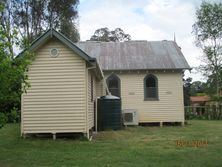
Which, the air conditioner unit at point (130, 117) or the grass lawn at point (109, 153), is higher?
the air conditioner unit at point (130, 117)

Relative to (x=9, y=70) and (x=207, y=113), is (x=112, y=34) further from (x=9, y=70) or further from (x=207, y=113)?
(x=9, y=70)

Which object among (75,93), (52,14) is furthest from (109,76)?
(52,14)

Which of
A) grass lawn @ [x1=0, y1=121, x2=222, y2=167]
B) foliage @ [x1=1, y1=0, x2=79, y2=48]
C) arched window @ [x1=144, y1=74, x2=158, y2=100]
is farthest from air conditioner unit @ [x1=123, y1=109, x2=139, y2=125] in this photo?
foliage @ [x1=1, y1=0, x2=79, y2=48]

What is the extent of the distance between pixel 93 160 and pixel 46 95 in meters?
5.82

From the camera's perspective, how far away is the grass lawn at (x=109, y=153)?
11.0m

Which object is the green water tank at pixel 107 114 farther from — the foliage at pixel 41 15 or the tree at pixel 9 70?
the foliage at pixel 41 15

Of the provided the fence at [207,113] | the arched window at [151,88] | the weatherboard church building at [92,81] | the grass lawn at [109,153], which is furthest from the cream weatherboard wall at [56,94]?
the fence at [207,113]

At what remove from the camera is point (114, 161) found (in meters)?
11.2

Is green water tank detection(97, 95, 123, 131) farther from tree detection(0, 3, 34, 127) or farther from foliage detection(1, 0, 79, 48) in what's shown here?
foliage detection(1, 0, 79, 48)

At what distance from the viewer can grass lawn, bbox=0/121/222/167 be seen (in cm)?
1099

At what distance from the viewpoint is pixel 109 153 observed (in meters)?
12.6

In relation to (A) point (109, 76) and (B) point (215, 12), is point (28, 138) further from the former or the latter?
(B) point (215, 12)

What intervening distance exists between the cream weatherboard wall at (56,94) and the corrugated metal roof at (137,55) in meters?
9.93

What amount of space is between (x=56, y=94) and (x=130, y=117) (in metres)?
9.37
